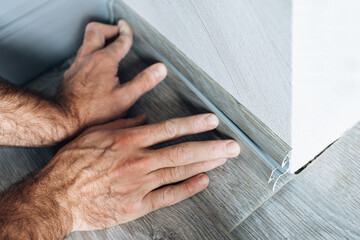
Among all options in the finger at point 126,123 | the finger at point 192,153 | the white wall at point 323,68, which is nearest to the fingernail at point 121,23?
the finger at point 126,123

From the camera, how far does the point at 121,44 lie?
73 cm

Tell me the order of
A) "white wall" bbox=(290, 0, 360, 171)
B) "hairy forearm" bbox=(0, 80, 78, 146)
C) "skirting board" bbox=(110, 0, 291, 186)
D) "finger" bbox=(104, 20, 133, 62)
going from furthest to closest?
"finger" bbox=(104, 20, 133, 62) → "hairy forearm" bbox=(0, 80, 78, 146) → "skirting board" bbox=(110, 0, 291, 186) → "white wall" bbox=(290, 0, 360, 171)

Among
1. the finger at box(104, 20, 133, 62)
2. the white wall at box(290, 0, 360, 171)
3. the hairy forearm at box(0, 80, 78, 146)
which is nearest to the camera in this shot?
the white wall at box(290, 0, 360, 171)

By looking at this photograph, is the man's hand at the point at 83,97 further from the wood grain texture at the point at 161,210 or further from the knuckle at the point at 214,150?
the knuckle at the point at 214,150

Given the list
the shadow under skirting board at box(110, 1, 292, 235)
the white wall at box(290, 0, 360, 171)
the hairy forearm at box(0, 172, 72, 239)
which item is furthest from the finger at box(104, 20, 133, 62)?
the white wall at box(290, 0, 360, 171)

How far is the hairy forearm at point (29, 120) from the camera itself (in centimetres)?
61

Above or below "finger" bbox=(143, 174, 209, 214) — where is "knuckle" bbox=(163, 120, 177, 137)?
above

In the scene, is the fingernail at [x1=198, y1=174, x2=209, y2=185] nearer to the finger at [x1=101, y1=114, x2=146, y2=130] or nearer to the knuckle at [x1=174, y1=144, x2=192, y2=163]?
the knuckle at [x1=174, y1=144, x2=192, y2=163]

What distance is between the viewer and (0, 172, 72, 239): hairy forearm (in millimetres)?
515

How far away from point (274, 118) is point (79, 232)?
14.7 inches

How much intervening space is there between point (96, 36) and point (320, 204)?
57 centimetres

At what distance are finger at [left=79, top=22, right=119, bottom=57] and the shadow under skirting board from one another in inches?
5.8

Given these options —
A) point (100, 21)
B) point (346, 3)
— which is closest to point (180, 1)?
point (346, 3)

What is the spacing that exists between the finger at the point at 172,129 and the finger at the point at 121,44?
0.21 m
